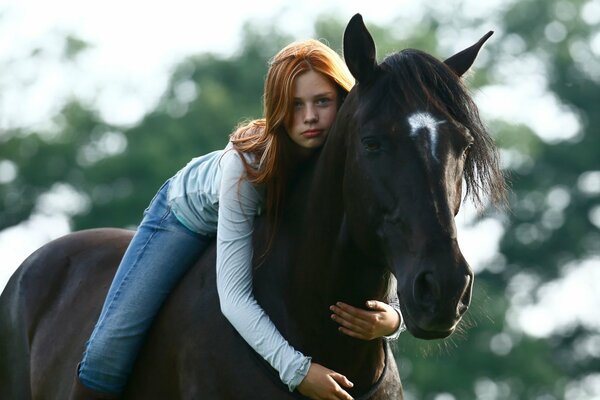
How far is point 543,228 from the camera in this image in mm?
36875

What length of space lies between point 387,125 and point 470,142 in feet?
1.17

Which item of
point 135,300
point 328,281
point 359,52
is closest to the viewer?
point 359,52

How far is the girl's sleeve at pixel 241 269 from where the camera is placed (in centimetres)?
555

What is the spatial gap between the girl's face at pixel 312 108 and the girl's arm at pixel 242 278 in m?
0.32

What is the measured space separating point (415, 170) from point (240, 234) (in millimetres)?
990

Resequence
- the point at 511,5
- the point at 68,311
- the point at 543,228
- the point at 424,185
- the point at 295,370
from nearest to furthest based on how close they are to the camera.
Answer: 1. the point at 424,185
2. the point at 295,370
3. the point at 68,311
4. the point at 543,228
5. the point at 511,5

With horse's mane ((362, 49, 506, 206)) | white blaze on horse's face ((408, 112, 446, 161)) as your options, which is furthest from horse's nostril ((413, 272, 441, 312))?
horse's mane ((362, 49, 506, 206))

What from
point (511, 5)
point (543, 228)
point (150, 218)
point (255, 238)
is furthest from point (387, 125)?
point (511, 5)

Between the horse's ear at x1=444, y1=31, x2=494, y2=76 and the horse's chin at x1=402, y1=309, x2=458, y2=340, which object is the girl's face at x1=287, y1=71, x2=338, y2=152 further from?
the horse's chin at x1=402, y1=309, x2=458, y2=340

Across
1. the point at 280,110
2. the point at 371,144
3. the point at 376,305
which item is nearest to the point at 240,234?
the point at 280,110

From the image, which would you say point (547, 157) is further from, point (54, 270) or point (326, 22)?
point (54, 270)

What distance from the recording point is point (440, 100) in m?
5.37

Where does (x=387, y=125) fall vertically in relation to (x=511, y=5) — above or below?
above

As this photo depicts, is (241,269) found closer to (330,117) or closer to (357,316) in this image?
(357,316)
